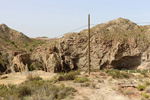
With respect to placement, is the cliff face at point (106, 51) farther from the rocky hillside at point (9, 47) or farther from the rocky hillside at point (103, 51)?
the rocky hillside at point (9, 47)

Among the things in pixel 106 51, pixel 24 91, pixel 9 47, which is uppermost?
pixel 9 47

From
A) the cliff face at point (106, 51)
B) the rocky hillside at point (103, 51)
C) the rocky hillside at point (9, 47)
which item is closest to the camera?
the rocky hillside at point (9, 47)

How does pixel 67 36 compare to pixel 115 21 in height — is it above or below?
below

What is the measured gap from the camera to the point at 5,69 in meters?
23.0

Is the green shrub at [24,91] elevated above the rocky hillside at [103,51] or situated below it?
below

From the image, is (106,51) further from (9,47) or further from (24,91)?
(24,91)

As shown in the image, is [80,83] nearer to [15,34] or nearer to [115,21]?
[115,21]

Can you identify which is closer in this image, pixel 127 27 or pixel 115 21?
pixel 127 27

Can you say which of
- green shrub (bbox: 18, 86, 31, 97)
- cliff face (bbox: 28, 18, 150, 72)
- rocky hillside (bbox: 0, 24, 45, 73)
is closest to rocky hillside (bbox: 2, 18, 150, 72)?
cliff face (bbox: 28, 18, 150, 72)

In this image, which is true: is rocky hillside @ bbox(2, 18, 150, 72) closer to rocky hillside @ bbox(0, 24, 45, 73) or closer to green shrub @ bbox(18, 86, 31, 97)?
rocky hillside @ bbox(0, 24, 45, 73)

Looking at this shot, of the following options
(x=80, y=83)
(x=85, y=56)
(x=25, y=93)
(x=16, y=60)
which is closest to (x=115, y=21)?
(x=85, y=56)

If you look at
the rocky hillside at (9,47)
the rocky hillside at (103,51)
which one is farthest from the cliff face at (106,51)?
the rocky hillside at (9,47)

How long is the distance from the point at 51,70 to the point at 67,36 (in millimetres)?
9959

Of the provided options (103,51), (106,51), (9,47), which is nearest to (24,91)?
(103,51)
